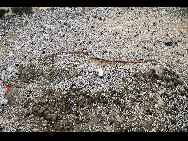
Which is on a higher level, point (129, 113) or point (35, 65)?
point (35, 65)

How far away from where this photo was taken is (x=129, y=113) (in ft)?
49.7

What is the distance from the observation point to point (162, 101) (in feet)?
52.5

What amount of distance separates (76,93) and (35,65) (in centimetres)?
600

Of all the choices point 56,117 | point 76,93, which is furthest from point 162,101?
point 56,117

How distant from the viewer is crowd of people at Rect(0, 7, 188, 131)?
16.9 metres

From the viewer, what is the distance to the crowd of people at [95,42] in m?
16.9

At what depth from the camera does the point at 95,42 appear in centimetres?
2094

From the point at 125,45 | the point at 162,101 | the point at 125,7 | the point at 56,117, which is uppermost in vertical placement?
the point at 125,7

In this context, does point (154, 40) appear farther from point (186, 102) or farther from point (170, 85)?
point (186, 102)

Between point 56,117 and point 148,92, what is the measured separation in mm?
8167

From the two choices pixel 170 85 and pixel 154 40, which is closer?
pixel 170 85
